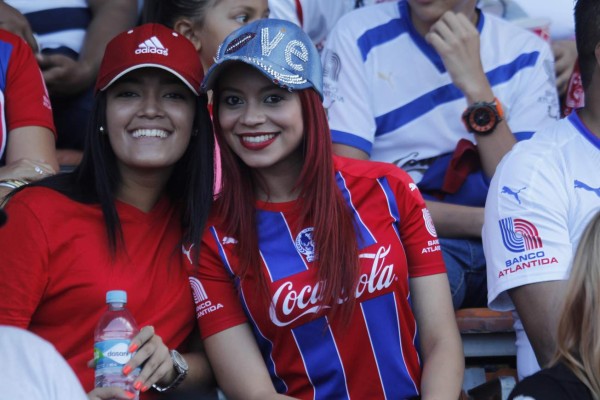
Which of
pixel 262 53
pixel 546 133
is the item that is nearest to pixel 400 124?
pixel 546 133

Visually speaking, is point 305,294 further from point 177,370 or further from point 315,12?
point 315,12

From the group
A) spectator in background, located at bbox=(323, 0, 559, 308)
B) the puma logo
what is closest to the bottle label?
the puma logo

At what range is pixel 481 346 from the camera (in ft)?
12.8

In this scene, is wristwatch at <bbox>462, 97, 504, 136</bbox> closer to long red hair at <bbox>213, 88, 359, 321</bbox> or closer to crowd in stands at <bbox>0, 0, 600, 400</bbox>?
crowd in stands at <bbox>0, 0, 600, 400</bbox>

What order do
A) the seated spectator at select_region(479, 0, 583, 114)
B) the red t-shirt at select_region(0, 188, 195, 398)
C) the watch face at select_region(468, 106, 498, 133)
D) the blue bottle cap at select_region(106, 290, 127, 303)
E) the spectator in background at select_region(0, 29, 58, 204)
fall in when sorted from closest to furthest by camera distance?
the blue bottle cap at select_region(106, 290, 127, 303)
the red t-shirt at select_region(0, 188, 195, 398)
the spectator in background at select_region(0, 29, 58, 204)
the watch face at select_region(468, 106, 498, 133)
the seated spectator at select_region(479, 0, 583, 114)

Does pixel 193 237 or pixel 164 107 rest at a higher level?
pixel 164 107

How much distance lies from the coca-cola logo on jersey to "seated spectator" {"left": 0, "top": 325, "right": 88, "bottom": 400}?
36.7 inches

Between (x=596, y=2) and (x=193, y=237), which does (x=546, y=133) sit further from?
(x=193, y=237)

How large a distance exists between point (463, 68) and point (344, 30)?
536 millimetres

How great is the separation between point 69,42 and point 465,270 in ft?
6.11

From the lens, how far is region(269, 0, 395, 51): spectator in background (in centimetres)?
494

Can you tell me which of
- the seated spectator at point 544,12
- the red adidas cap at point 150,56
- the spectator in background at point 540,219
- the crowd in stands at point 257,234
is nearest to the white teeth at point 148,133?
the crowd in stands at point 257,234

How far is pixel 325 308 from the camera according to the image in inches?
131

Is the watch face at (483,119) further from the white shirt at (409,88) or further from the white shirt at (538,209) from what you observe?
the white shirt at (538,209)
